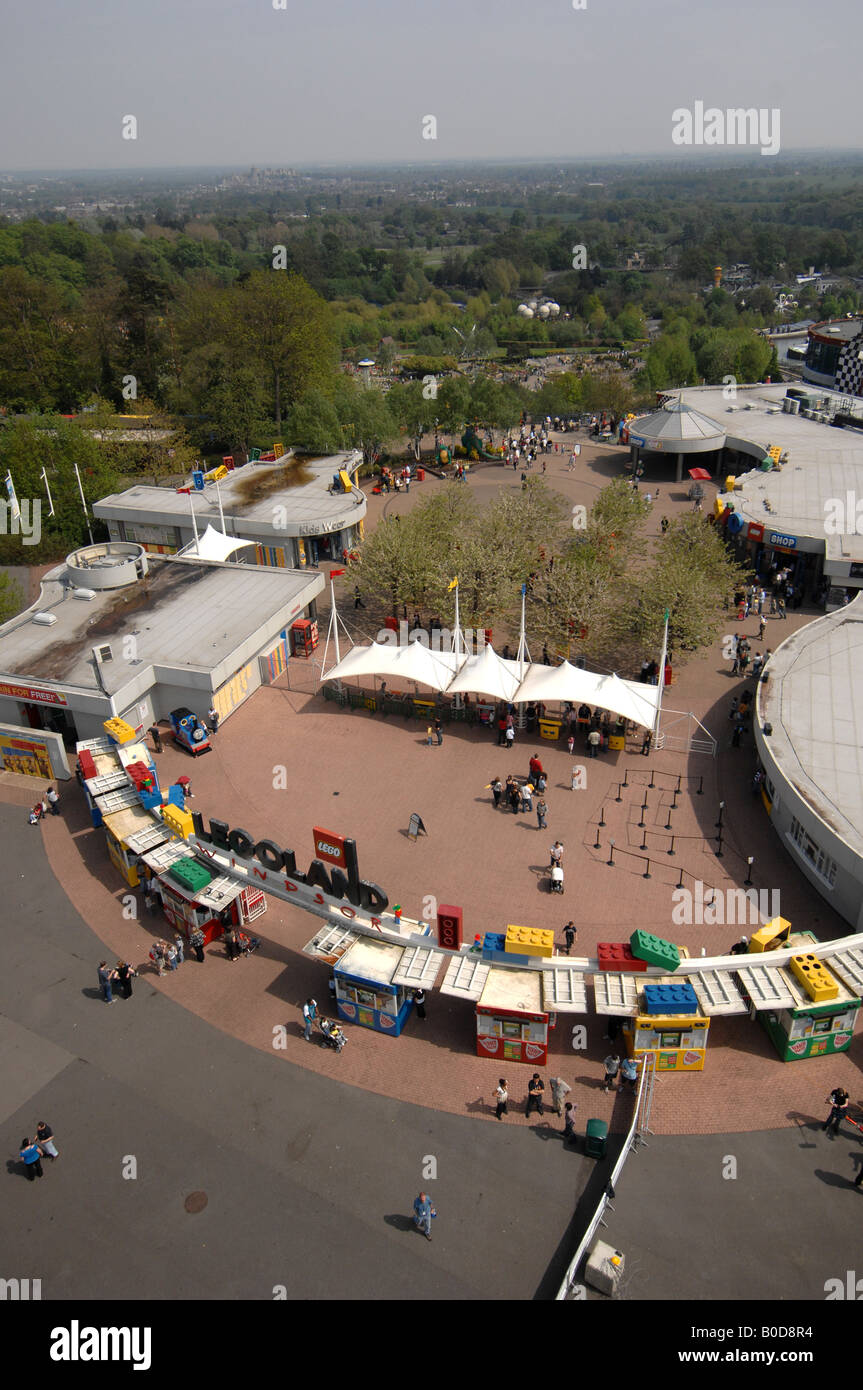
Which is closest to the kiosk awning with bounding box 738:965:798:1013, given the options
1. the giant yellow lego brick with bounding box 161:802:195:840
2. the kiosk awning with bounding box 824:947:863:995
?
the kiosk awning with bounding box 824:947:863:995

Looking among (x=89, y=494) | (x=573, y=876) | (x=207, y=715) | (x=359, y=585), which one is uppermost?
(x=89, y=494)

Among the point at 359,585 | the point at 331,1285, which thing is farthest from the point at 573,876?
the point at 359,585

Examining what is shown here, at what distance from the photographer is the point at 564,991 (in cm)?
1789

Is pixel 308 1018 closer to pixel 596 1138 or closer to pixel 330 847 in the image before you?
pixel 330 847

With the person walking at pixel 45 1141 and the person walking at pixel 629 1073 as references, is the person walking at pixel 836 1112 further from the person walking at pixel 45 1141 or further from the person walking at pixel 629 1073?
the person walking at pixel 45 1141

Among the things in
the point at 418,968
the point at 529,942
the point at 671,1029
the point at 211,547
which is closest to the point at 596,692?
the point at 529,942

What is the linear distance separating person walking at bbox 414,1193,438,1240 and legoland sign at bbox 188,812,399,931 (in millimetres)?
5918

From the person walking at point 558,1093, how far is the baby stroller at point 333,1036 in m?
4.67

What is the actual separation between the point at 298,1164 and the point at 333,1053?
2652mm

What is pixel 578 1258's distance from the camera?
45.8ft

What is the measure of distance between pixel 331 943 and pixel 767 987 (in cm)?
954

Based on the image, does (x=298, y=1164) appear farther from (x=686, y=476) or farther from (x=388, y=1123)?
(x=686, y=476)

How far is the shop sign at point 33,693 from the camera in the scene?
29.0 meters

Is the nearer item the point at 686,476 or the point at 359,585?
the point at 359,585
